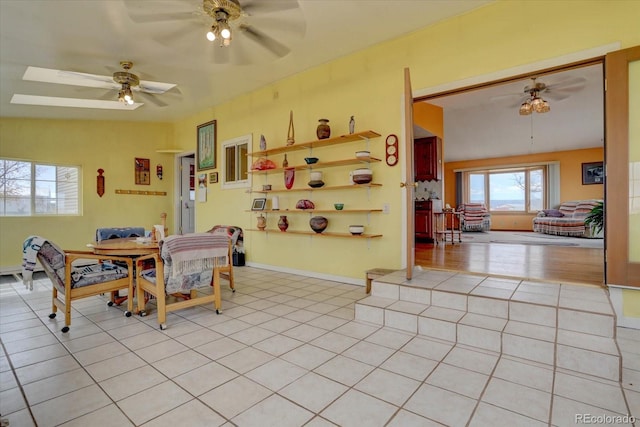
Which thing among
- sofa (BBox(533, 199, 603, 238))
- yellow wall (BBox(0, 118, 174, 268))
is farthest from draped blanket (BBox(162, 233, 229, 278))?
sofa (BBox(533, 199, 603, 238))

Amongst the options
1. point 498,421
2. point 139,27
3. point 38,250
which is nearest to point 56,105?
point 139,27

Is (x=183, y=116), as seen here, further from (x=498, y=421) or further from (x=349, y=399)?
(x=498, y=421)

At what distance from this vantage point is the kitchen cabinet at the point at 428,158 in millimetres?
6141

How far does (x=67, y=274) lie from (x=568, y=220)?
976 cm

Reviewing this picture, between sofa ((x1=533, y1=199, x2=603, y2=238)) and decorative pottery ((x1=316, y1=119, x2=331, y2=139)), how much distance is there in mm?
6793

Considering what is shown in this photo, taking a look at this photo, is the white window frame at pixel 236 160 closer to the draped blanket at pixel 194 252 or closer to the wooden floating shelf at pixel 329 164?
the wooden floating shelf at pixel 329 164

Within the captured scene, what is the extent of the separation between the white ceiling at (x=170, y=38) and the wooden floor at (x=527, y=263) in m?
2.75

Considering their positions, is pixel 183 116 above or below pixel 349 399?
above

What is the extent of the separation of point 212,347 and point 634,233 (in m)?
3.50

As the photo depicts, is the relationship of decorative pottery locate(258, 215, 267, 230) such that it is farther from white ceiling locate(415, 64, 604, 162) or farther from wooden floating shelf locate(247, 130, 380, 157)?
white ceiling locate(415, 64, 604, 162)

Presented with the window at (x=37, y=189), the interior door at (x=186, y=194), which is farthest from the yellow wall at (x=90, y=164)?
the interior door at (x=186, y=194)

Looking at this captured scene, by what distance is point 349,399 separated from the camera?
1693 mm

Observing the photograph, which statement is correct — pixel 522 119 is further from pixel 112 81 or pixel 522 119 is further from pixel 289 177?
pixel 112 81

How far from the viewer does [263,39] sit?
3.30m
